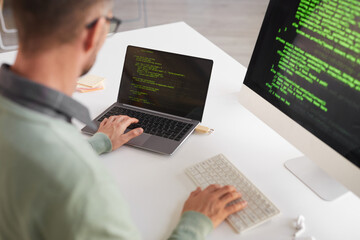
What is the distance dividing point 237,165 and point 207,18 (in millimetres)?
3196

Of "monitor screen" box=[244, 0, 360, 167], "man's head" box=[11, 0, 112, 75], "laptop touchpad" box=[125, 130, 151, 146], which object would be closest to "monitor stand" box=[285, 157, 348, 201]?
"monitor screen" box=[244, 0, 360, 167]

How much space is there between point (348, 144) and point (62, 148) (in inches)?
24.0

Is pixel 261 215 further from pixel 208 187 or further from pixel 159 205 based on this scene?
pixel 159 205

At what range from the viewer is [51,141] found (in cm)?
54

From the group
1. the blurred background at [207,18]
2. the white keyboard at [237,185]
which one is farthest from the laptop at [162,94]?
the blurred background at [207,18]

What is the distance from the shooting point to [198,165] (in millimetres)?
951

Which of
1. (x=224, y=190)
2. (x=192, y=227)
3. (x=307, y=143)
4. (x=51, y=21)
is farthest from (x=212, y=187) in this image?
(x=51, y=21)

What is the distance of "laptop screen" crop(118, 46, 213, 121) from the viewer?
1086 mm

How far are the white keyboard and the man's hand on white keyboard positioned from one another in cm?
2

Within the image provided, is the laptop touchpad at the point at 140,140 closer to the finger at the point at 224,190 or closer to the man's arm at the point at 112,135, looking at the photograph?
the man's arm at the point at 112,135

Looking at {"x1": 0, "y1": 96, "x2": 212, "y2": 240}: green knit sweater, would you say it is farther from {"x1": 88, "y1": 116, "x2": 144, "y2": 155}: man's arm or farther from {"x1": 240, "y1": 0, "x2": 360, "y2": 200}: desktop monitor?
{"x1": 240, "y1": 0, "x2": 360, "y2": 200}: desktop monitor

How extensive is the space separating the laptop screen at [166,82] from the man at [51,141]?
0.46 metres

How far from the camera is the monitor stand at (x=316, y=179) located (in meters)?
0.88

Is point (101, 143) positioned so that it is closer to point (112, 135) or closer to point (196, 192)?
point (112, 135)
